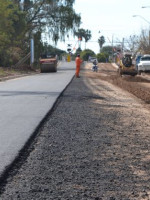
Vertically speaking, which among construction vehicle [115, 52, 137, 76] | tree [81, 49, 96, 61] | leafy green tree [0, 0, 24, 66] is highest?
leafy green tree [0, 0, 24, 66]

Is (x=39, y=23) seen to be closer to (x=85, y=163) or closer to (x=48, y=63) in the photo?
(x=48, y=63)

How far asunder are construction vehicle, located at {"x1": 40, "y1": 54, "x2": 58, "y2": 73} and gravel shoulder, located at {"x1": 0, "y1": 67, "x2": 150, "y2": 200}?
36344 millimetres

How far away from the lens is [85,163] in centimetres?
657

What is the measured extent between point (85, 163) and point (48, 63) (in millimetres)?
41621

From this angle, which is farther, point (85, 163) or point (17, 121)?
point (17, 121)

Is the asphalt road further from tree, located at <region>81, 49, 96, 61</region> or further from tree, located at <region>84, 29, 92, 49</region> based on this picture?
tree, located at <region>84, 29, 92, 49</region>

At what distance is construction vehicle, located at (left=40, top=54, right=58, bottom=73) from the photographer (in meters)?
47.8

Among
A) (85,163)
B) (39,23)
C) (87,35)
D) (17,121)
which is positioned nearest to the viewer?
(85,163)

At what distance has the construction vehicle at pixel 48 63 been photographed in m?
47.8

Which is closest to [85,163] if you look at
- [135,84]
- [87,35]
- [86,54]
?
[135,84]

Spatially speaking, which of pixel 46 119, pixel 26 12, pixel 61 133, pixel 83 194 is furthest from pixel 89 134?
pixel 26 12

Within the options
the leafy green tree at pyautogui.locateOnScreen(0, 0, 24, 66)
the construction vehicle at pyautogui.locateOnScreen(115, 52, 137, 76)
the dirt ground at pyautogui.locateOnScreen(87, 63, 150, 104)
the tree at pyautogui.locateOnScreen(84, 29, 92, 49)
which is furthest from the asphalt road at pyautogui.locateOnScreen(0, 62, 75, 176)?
the tree at pyautogui.locateOnScreen(84, 29, 92, 49)

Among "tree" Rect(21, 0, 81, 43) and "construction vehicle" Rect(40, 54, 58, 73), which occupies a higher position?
"tree" Rect(21, 0, 81, 43)

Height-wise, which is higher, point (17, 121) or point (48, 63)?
point (17, 121)
